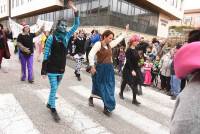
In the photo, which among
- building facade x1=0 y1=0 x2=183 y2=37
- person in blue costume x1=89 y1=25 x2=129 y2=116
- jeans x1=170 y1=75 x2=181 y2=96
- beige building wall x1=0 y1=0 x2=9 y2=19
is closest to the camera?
person in blue costume x1=89 y1=25 x2=129 y2=116

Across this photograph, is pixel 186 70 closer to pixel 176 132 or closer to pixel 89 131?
pixel 176 132

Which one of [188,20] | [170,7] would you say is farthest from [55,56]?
[188,20]

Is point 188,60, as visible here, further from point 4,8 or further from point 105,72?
point 4,8

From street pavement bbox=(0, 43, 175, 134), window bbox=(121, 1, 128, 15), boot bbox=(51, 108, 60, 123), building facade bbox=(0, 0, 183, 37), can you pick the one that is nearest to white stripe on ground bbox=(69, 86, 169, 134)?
street pavement bbox=(0, 43, 175, 134)

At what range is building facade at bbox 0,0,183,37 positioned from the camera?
92.3 feet

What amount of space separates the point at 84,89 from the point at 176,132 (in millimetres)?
8148

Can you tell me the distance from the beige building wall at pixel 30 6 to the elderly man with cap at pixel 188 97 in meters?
34.3

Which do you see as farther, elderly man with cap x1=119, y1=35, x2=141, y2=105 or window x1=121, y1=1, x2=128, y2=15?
window x1=121, y1=1, x2=128, y2=15

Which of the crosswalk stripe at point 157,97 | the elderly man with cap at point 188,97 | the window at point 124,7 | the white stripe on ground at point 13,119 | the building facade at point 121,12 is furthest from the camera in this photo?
the window at point 124,7

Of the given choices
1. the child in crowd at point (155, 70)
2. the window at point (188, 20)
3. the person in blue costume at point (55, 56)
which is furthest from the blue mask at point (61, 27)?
the window at point (188, 20)

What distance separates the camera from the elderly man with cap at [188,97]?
1247 millimetres

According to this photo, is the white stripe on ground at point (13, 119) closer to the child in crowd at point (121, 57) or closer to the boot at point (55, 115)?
the boot at point (55, 115)

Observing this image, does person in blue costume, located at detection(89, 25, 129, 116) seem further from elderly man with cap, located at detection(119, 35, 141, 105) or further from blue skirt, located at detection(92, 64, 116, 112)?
elderly man with cap, located at detection(119, 35, 141, 105)

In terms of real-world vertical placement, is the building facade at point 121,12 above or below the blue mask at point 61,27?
above
